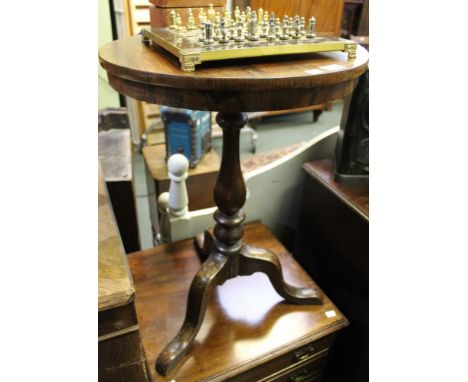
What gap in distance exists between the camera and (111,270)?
1.76 ft

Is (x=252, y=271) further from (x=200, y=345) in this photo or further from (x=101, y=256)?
(x=101, y=256)

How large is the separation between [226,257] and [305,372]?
1.52 ft

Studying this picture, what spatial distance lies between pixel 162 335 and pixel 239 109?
0.64 meters

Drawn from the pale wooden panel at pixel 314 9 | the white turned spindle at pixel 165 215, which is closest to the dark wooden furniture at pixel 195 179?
the white turned spindle at pixel 165 215

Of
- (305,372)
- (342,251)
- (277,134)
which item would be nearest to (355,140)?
(342,251)

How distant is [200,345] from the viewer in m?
0.88

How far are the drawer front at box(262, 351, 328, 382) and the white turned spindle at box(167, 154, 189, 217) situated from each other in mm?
560

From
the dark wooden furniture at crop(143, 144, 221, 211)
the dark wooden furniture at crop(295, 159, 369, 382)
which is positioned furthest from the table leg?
the dark wooden furniture at crop(143, 144, 221, 211)

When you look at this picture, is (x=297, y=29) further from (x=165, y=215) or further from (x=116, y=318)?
(x=165, y=215)

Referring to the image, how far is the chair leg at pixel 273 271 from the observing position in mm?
928

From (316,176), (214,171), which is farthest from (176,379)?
(214,171)

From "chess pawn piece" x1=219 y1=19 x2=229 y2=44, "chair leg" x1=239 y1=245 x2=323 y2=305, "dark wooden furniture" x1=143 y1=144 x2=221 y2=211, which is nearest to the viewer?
"chess pawn piece" x1=219 y1=19 x2=229 y2=44

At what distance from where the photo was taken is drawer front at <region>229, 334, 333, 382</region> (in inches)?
35.0

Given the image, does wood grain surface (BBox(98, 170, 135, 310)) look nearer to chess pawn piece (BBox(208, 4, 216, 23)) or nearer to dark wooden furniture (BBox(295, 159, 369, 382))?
chess pawn piece (BBox(208, 4, 216, 23))
